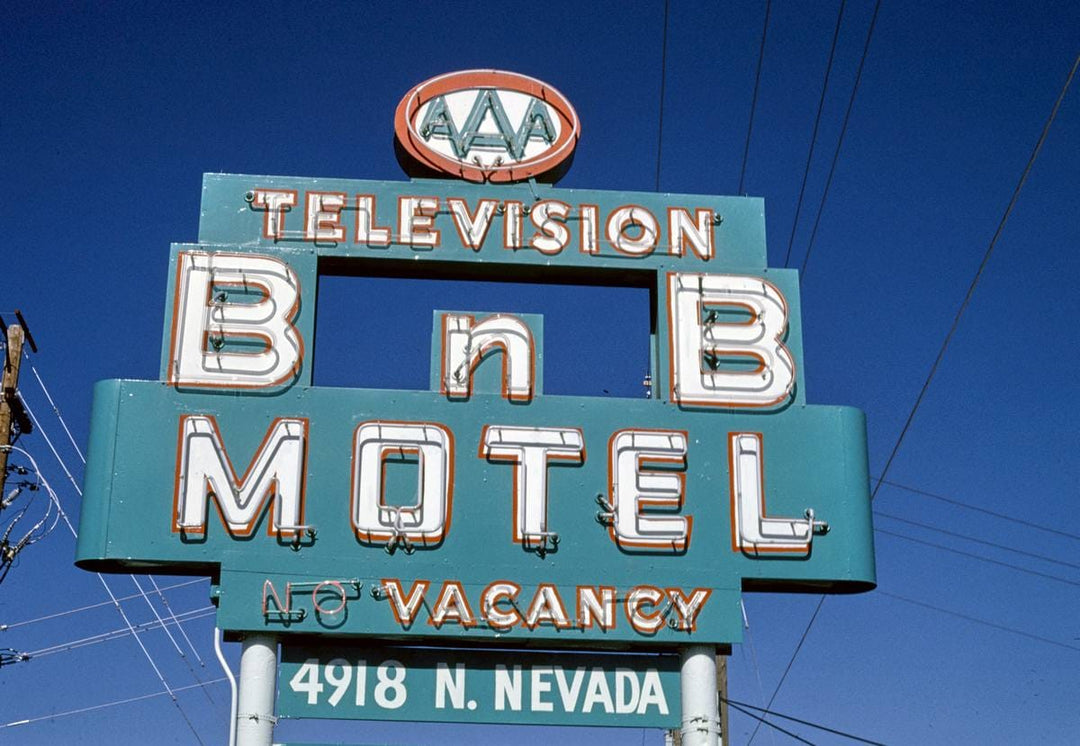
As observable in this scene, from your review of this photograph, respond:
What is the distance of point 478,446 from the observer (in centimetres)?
1439

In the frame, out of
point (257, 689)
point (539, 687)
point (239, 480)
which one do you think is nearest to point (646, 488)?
point (539, 687)

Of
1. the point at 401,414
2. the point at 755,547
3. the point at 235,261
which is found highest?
the point at 235,261

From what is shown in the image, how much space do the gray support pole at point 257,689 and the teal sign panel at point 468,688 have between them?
0.11m

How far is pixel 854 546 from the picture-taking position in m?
14.3

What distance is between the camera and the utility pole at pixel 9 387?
88.4 ft

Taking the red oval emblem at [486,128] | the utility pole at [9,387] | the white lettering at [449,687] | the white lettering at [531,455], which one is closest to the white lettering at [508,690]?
the white lettering at [449,687]

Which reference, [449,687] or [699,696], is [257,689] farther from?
[699,696]

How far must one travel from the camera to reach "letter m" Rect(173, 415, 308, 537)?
45.7 ft

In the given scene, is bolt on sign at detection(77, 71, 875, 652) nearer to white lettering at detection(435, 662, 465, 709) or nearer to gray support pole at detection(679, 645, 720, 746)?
gray support pole at detection(679, 645, 720, 746)

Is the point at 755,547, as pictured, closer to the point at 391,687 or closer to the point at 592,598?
the point at 592,598

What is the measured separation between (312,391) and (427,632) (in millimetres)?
2392

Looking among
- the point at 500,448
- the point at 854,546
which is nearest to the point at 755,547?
the point at 854,546

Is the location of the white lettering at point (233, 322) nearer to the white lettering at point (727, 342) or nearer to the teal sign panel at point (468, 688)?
the teal sign panel at point (468, 688)

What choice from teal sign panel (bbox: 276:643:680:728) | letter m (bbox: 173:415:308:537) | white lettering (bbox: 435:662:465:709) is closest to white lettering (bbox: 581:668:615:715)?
teal sign panel (bbox: 276:643:680:728)
